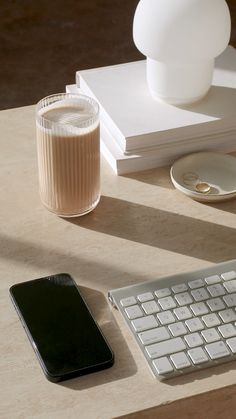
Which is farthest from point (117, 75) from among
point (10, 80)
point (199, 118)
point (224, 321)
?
point (10, 80)

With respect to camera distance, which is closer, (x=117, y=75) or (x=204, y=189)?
(x=204, y=189)

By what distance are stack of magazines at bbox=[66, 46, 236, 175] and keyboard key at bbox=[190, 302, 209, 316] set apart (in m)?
0.32

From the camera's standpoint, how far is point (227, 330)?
3.14 ft

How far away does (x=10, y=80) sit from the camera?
262 centimetres

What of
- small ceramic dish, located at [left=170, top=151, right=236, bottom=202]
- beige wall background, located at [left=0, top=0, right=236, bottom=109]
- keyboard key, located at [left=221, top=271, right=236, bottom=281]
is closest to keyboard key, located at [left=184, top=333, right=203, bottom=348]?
keyboard key, located at [left=221, top=271, right=236, bottom=281]

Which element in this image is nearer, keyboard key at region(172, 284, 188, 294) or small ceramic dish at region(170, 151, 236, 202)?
keyboard key at region(172, 284, 188, 294)

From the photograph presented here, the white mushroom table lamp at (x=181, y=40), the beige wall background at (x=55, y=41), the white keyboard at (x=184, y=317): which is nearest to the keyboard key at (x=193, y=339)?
the white keyboard at (x=184, y=317)

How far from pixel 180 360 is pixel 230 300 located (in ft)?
0.40

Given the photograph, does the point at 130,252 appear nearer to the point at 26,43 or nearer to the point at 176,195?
the point at 176,195

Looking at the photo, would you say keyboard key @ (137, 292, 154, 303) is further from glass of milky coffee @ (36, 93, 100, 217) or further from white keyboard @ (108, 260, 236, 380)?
glass of milky coffee @ (36, 93, 100, 217)

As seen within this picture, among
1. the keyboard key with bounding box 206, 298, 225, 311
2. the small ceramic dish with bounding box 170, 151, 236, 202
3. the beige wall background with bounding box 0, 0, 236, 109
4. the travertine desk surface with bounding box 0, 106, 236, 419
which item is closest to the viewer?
the travertine desk surface with bounding box 0, 106, 236, 419

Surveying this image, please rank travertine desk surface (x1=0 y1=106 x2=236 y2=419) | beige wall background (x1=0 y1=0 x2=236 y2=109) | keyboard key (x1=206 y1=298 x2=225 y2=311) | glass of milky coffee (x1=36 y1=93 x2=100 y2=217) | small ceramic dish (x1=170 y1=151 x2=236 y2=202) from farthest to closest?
beige wall background (x1=0 y1=0 x2=236 y2=109) → small ceramic dish (x1=170 y1=151 x2=236 y2=202) → glass of milky coffee (x1=36 y1=93 x2=100 y2=217) → keyboard key (x1=206 y1=298 x2=225 y2=311) → travertine desk surface (x1=0 y1=106 x2=236 y2=419)

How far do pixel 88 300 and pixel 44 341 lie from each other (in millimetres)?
97

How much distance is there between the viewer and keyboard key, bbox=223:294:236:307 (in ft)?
3.27
